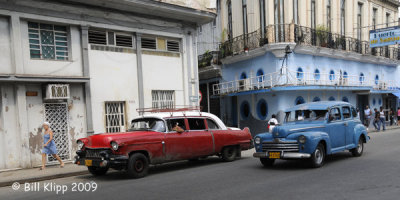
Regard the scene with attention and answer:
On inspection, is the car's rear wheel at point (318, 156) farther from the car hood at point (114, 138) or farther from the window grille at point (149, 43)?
the window grille at point (149, 43)

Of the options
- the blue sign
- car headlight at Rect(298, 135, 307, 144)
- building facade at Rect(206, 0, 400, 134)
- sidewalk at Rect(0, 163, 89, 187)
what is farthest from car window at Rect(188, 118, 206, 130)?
the blue sign

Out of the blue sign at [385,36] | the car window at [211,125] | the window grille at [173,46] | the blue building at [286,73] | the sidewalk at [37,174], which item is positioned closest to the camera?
the sidewalk at [37,174]

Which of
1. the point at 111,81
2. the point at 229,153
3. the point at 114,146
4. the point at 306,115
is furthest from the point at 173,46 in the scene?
the point at 114,146

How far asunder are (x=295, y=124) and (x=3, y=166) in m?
9.44

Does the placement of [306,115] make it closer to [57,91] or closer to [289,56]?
[57,91]

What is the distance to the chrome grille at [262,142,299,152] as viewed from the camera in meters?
8.36

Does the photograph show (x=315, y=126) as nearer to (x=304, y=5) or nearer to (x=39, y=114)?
(x=39, y=114)

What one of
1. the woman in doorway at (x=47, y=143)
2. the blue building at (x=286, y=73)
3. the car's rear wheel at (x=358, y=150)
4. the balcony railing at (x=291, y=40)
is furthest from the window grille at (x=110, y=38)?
the car's rear wheel at (x=358, y=150)

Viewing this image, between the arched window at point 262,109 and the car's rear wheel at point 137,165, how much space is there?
1312 centimetres

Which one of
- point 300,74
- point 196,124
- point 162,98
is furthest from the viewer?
point 300,74

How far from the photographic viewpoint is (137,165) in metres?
8.48

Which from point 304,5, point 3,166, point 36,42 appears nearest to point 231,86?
point 304,5

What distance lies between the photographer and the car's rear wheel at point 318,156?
8.46 m

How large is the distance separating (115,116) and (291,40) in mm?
11862
